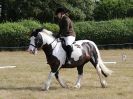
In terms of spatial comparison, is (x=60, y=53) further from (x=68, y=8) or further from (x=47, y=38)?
(x=68, y=8)

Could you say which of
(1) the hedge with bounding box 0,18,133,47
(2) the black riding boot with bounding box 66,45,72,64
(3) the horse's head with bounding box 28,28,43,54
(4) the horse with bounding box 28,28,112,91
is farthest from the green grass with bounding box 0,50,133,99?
(1) the hedge with bounding box 0,18,133,47

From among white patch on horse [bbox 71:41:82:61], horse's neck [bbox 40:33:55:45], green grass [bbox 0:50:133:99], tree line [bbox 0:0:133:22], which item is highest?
horse's neck [bbox 40:33:55:45]

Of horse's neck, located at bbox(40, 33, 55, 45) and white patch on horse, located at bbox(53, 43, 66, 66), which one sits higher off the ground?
horse's neck, located at bbox(40, 33, 55, 45)

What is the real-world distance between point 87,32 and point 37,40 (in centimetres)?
2324

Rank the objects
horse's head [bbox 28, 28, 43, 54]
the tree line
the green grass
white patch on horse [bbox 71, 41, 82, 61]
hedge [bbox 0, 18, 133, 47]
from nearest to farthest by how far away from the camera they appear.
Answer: the green grass → horse's head [bbox 28, 28, 43, 54] → white patch on horse [bbox 71, 41, 82, 61] → hedge [bbox 0, 18, 133, 47] → the tree line

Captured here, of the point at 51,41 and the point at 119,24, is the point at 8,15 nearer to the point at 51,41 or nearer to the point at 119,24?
the point at 119,24

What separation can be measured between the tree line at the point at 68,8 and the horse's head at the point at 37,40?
27.2 metres

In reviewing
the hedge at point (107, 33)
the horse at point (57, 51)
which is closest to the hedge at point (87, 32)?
the hedge at point (107, 33)

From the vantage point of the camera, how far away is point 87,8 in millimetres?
45562

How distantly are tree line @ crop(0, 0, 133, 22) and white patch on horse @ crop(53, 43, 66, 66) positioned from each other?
27.1 meters

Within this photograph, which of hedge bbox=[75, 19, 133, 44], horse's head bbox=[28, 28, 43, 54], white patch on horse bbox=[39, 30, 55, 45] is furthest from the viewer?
hedge bbox=[75, 19, 133, 44]

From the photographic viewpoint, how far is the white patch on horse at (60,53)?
47.6 ft

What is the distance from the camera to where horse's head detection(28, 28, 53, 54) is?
1423cm

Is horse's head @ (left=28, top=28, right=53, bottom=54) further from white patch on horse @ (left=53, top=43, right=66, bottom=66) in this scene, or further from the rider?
the rider
